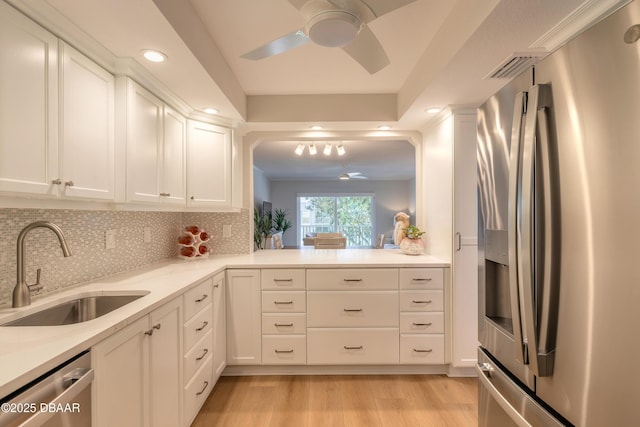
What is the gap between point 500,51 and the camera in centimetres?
150

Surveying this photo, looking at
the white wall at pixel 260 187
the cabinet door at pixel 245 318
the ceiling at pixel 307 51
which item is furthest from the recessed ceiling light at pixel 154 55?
the white wall at pixel 260 187

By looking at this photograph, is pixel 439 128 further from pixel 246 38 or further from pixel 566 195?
pixel 566 195

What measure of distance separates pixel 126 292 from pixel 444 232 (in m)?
2.26

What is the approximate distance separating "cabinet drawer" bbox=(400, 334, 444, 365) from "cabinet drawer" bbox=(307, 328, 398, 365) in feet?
0.24

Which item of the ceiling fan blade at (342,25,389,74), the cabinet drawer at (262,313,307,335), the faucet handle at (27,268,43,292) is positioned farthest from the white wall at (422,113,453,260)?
the faucet handle at (27,268,43,292)

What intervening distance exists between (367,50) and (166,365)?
69.4 inches

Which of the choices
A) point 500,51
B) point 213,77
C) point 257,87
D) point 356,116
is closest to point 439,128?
point 356,116

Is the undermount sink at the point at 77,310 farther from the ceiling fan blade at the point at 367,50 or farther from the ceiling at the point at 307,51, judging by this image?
the ceiling fan blade at the point at 367,50

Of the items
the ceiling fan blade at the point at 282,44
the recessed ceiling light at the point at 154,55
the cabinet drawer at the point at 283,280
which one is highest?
the recessed ceiling light at the point at 154,55

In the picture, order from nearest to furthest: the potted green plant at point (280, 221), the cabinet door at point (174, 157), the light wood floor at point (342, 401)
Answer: the light wood floor at point (342, 401) < the cabinet door at point (174, 157) < the potted green plant at point (280, 221)

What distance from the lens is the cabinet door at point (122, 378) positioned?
1.03 m

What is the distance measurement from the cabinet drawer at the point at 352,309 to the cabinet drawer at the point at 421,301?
7 centimetres

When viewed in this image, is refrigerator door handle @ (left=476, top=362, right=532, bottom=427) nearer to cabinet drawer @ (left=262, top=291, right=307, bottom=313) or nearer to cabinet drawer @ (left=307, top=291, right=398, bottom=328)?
cabinet drawer @ (left=307, top=291, right=398, bottom=328)

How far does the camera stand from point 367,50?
1.37 m
